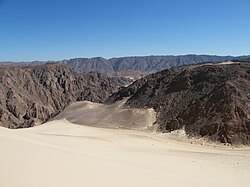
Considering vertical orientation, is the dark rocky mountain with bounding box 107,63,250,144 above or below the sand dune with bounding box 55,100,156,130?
above

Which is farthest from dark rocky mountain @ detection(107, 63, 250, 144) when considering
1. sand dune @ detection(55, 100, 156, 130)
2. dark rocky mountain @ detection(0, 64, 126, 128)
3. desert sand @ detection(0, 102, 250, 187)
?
dark rocky mountain @ detection(0, 64, 126, 128)

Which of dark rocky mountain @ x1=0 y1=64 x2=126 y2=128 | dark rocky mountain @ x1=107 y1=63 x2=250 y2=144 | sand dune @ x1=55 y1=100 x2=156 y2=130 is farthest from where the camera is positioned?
dark rocky mountain @ x1=0 y1=64 x2=126 y2=128

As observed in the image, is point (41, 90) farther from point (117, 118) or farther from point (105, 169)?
point (105, 169)

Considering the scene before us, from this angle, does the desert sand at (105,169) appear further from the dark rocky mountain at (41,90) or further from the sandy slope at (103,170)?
the dark rocky mountain at (41,90)

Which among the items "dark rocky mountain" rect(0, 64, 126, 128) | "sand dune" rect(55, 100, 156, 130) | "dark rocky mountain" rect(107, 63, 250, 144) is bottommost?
"dark rocky mountain" rect(0, 64, 126, 128)

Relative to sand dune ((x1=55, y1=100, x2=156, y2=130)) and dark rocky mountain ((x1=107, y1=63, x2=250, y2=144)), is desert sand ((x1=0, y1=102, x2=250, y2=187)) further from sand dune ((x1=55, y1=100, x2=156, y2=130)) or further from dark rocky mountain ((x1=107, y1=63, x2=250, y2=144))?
sand dune ((x1=55, y1=100, x2=156, y2=130))

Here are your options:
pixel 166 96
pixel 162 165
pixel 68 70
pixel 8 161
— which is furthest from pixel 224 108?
pixel 68 70

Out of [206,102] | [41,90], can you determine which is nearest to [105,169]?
[206,102]

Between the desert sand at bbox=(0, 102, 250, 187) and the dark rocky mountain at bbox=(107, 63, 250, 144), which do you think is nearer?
the desert sand at bbox=(0, 102, 250, 187)
